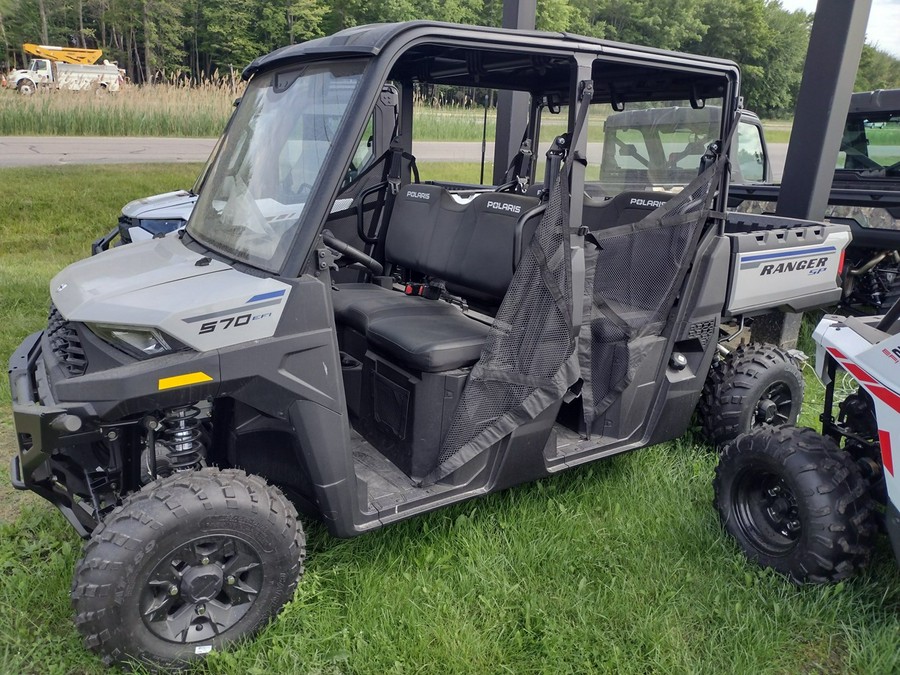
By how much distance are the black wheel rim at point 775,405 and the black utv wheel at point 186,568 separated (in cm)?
264

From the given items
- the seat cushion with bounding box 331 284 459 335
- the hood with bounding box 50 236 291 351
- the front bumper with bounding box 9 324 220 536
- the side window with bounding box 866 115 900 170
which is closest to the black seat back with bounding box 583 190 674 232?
the seat cushion with bounding box 331 284 459 335

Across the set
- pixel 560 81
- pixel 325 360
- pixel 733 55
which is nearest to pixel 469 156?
pixel 560 81

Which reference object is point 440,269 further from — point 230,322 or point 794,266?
point 794,266

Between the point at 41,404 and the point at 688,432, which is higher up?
the point at 41,404

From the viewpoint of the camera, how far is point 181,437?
246 centimetres

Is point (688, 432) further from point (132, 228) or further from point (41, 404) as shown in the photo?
point (132, 228)

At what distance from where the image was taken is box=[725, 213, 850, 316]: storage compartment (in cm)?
356

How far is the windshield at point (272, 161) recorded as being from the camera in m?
2.50

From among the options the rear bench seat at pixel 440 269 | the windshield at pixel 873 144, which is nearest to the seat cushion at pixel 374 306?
the rear bench seat at pixel 440 269

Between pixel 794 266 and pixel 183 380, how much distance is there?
3.19 meters

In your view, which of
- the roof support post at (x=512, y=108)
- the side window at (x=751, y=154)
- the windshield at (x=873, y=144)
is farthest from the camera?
the side window at (x=751, y=154)

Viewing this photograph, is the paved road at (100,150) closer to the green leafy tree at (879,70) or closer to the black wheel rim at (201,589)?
the black wheel rim at (201,589)

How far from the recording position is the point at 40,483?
2.36 meters

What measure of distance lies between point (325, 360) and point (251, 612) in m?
0.92
